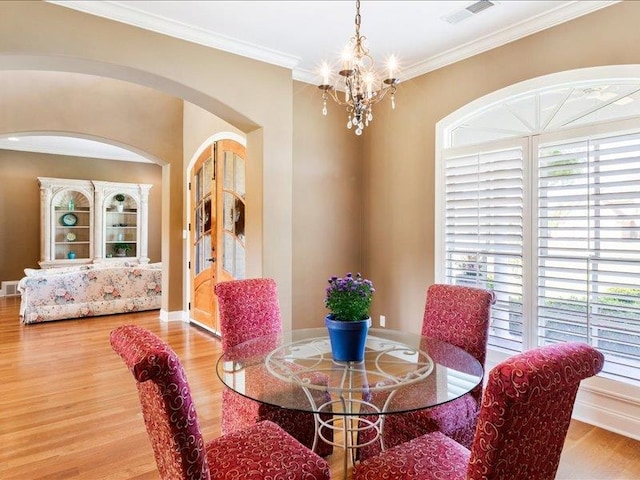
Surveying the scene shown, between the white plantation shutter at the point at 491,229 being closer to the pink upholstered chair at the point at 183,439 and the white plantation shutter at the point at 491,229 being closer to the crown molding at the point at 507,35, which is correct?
the crown molding at the point at 507,35

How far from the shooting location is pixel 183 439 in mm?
1259

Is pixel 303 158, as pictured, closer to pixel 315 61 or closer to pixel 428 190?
pixel 315 61

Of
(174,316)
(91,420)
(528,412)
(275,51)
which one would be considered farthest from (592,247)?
(174,316)

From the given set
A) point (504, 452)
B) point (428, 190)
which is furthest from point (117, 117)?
point (504, 452)

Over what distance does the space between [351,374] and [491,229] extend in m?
2.17

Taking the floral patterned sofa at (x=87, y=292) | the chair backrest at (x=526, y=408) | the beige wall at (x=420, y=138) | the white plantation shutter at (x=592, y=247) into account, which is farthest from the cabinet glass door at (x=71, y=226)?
the chair backrest at (x=526, y=408)

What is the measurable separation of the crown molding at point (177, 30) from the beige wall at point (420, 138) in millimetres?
1303

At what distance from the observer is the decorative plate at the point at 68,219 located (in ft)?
29.4

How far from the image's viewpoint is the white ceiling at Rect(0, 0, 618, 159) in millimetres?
2883

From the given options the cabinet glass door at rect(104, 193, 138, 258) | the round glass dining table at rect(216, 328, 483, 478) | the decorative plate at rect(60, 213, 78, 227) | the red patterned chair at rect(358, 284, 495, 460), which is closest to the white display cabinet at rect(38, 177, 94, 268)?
the decorative plate at rect(60, 213, 78, 227)

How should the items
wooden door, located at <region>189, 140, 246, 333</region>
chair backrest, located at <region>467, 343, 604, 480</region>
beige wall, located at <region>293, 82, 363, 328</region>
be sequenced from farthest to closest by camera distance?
1. wooden door, located at <region>189, 140, 246, 333</region>
2. beige wall, located at <region>293, 82, 363, 328</region>
3. chair backrest, located at <region>467, 343, 604, 480</region>

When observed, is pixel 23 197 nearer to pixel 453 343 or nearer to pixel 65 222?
pixel 65 222

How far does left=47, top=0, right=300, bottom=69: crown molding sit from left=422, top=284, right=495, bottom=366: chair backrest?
2577 mm

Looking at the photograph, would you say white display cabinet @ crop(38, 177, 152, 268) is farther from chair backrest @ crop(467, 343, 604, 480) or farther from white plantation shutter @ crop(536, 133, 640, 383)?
chair backrest @ crop(467, 343, 604, 480)
